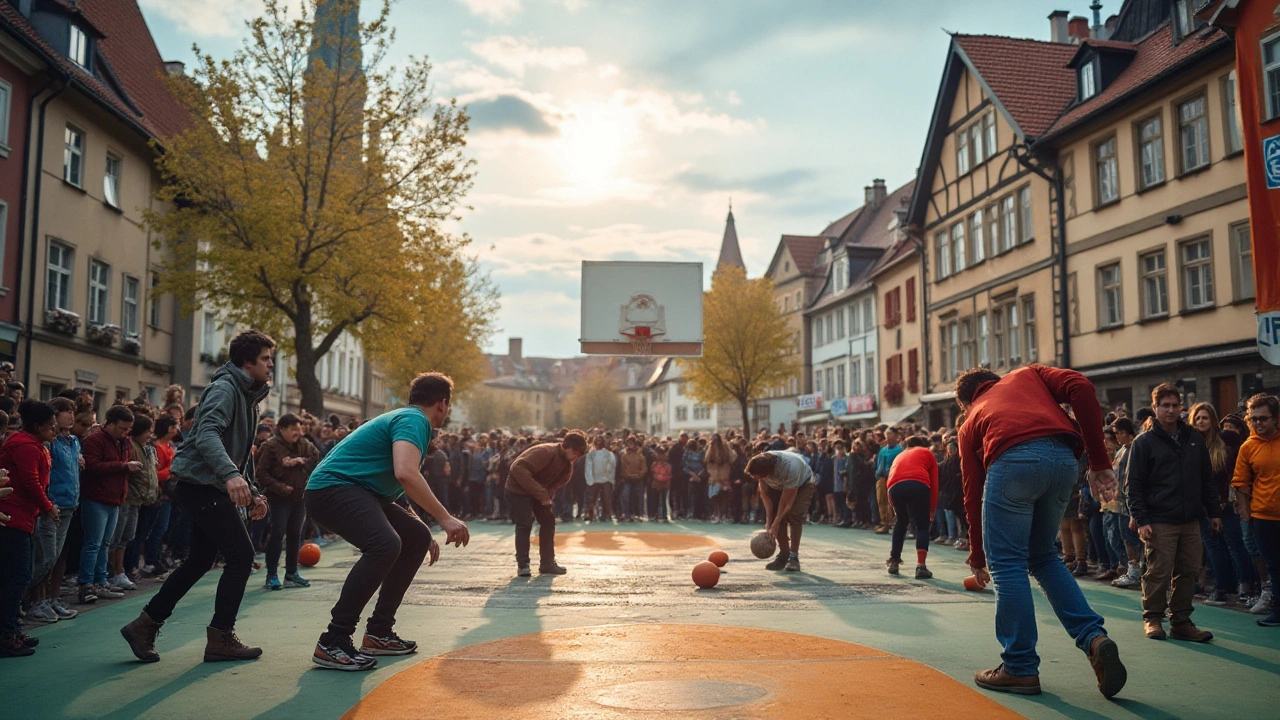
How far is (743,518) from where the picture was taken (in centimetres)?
2531

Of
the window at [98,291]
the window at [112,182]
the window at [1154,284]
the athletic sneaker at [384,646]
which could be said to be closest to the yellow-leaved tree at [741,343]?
the window at [1154,284]

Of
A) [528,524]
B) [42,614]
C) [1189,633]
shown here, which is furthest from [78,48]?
[1189,633]

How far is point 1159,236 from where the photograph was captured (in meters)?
24.9

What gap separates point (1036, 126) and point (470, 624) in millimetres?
26070

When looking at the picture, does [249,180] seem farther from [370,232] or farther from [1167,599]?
[1167,599]

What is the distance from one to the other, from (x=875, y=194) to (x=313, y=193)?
→ 1606 inches

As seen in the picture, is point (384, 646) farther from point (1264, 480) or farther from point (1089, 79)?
point (1089, 79)

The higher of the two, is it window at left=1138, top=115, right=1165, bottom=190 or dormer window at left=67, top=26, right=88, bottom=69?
dormer window at left=67, top=26, right=88, bottom=69

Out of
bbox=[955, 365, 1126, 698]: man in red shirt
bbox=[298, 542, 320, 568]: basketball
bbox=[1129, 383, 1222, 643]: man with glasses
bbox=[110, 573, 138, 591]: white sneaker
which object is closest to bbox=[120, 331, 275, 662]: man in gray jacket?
bbox=[110, 573, 138, 591]: white sneaker

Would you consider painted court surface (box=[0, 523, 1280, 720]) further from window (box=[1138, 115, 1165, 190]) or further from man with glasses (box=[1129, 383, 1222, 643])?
window (box=[1138, 115, 1165, 190])

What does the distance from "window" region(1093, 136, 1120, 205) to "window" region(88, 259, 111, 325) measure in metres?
25.2

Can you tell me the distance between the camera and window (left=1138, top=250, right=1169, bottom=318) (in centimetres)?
2495

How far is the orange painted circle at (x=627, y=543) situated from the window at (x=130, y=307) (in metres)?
15.3

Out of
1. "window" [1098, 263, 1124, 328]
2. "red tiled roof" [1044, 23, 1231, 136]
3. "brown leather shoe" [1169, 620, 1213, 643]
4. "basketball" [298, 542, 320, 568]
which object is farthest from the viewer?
"window" [1098, 263, 1124, 328]
